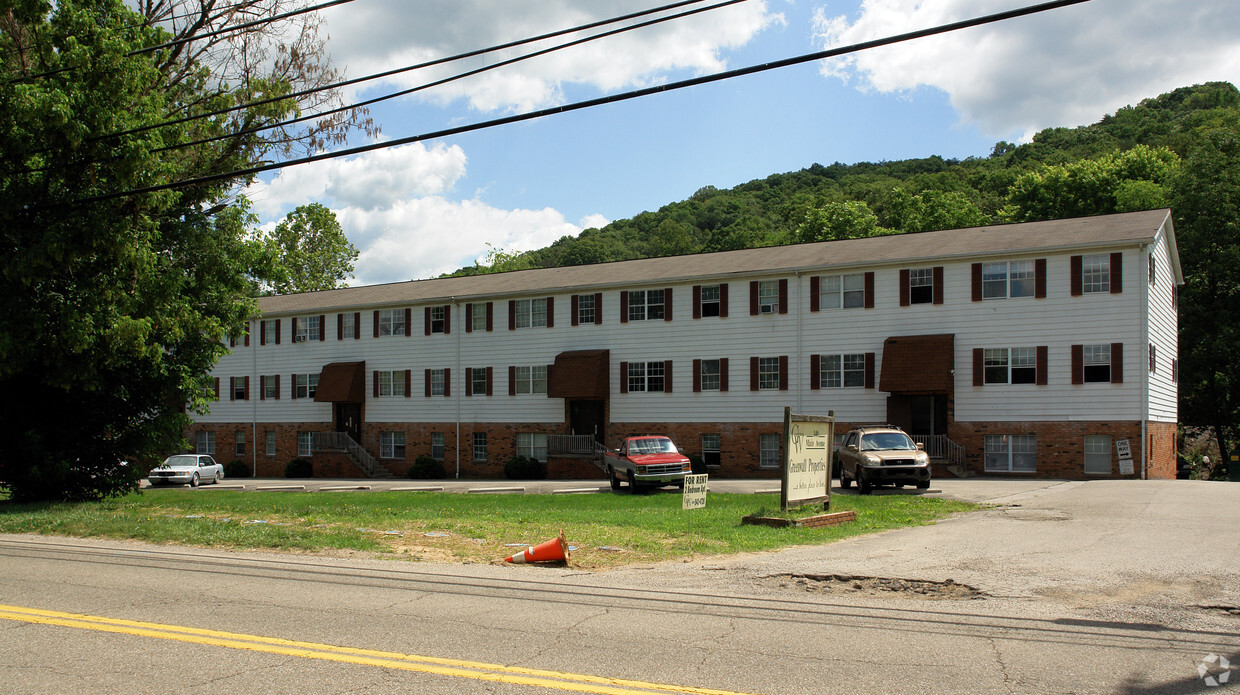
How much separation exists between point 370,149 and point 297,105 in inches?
494

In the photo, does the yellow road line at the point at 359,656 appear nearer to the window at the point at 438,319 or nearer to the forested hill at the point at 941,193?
the window at the point at 438,319

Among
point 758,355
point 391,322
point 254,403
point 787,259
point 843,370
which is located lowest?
point 254,403

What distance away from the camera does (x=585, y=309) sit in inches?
1612

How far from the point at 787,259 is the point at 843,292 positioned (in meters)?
3.23

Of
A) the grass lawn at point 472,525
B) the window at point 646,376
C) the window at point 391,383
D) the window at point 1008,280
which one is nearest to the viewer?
the grass lawn at point 472,525

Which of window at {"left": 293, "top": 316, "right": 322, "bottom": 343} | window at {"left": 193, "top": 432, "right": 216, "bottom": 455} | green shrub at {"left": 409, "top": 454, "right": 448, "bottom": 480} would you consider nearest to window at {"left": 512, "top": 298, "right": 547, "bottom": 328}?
green shrub at {"left": 409, "top": 454, "right": 448, "bottom": 480}

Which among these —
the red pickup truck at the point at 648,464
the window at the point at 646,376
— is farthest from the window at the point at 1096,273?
the window at the point at 646,376

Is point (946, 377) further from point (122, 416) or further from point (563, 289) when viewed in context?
point (122, 416)

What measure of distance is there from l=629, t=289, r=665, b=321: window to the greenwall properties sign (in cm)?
2191

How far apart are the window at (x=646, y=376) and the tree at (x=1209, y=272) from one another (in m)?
26.4

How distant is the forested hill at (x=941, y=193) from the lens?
59.8 meters

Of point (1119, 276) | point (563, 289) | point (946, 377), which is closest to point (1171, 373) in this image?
point (1119, 276)

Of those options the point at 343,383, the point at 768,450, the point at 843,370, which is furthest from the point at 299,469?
the point at 843,370

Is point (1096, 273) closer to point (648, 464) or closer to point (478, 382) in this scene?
point (648, 464)
